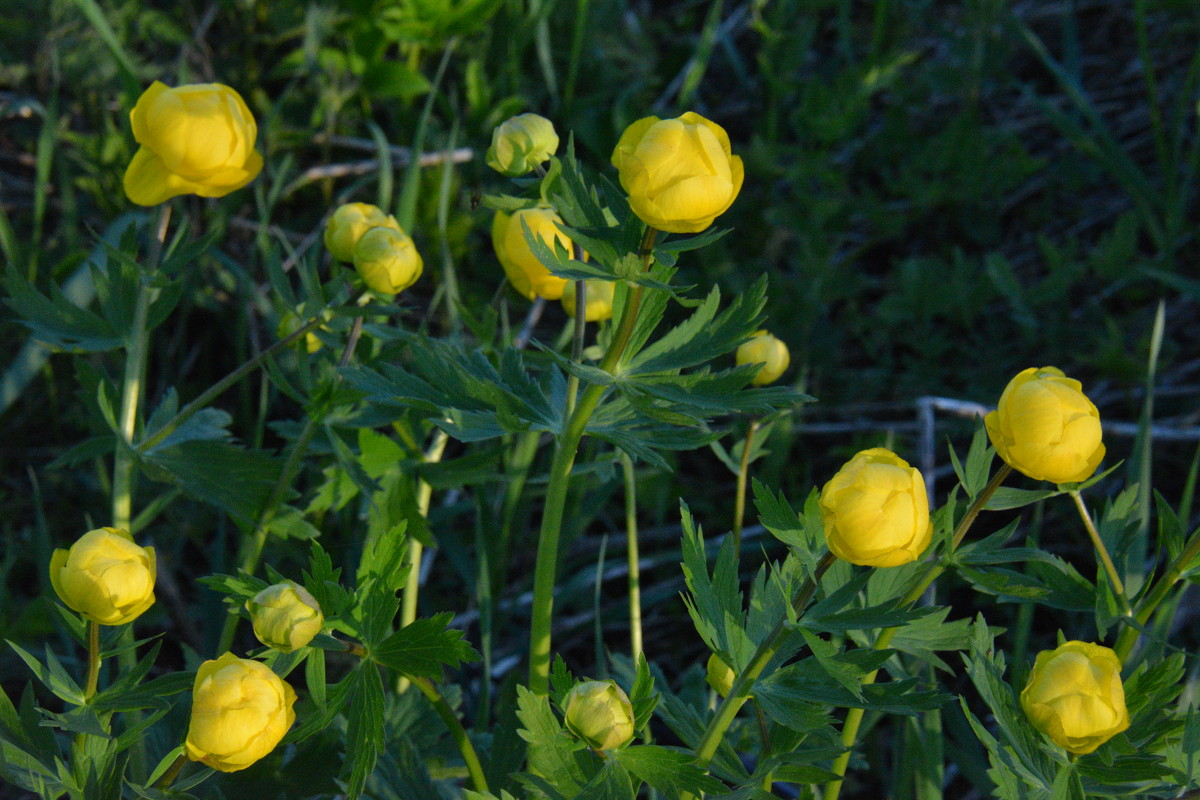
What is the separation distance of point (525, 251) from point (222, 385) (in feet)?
1.14

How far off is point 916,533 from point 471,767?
49 centimetres

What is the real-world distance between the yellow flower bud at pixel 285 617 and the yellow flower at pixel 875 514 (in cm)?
39

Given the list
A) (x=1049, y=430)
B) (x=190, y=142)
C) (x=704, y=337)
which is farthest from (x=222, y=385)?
(x=1049, y=430)

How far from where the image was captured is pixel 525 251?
1.07 meters

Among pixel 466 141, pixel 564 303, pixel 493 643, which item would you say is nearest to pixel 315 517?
pixel 493 643

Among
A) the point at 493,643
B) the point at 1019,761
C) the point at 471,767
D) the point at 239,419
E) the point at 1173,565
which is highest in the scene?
the point at 1173,565

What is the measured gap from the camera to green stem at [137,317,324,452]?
3.60 feet

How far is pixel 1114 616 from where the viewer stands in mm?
914

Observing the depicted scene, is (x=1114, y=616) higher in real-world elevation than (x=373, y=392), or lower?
lower

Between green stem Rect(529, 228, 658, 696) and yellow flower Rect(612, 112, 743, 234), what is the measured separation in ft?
0.20

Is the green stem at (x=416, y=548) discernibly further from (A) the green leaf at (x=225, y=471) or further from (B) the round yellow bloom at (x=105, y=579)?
(B) the round yellow bloom at (x=105, y=579)

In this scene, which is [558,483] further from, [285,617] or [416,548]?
[416,548]

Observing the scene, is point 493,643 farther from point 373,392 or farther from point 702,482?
point 373,392

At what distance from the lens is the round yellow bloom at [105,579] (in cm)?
85
